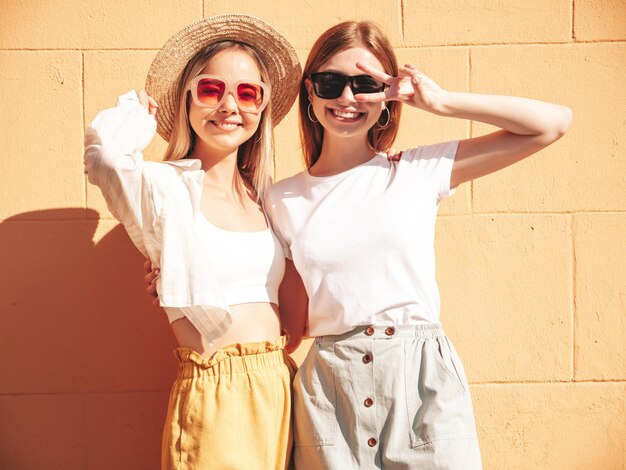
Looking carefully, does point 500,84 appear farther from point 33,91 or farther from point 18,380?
point 18,380

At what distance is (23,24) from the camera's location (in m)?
3.25

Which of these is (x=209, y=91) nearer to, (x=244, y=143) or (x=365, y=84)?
(x=244, y=143)

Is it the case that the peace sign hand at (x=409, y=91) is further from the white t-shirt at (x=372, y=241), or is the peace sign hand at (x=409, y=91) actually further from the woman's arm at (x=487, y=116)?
the white t-shirt at (x=372, y=241)

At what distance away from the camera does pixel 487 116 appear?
2.37 m

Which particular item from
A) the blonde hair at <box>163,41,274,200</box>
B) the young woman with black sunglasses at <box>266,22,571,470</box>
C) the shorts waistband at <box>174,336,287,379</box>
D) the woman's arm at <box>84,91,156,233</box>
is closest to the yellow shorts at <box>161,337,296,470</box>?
the shorts waistband at <box>174,336,287,379</box>

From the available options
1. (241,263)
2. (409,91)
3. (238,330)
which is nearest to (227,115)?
(241,263)

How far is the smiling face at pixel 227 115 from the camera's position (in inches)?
101

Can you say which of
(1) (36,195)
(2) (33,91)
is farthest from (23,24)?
(1) (36,195)

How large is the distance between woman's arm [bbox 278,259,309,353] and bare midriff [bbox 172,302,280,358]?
216 millimetres

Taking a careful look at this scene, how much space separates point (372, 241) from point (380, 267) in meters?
0.09

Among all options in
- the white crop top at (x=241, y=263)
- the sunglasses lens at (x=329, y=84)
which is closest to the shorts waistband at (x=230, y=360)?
the white crop top at (x=241, y=263)

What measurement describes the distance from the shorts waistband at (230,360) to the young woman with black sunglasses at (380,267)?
0.16 metres

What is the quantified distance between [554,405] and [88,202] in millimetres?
2288

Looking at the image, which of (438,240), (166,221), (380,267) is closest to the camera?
(166,221)
